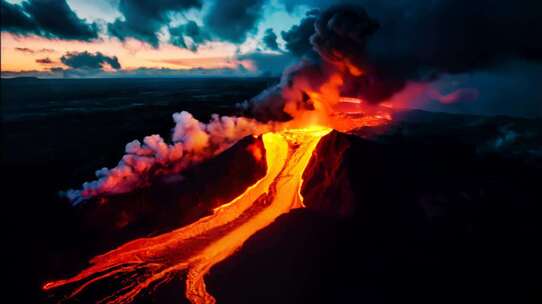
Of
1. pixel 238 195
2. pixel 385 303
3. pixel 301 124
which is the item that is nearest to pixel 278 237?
pixel 238 195

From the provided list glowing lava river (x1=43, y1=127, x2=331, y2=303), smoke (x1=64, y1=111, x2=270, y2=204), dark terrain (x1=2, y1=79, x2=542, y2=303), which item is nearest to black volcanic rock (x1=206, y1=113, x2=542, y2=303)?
dark terrain (x1=2, y1=79, x2=542, y2=303)

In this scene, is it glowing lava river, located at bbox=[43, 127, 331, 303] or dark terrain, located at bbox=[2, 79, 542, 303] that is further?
dark terrain, located at bbox=[2, 79, 542, 303]

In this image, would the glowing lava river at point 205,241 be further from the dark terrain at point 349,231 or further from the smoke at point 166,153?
the smoke at point 166,153

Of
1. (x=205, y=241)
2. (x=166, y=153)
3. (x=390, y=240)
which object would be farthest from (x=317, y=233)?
(x=166, y=153)

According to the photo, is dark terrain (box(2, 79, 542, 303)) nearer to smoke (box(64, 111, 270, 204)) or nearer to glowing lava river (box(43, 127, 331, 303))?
glowing lava river (box(43, 127, 331, 303))

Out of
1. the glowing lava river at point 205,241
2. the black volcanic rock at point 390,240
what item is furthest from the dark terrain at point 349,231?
the glowing lava river at point 205,241

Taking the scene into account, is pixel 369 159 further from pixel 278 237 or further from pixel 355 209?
pixel 278 237
